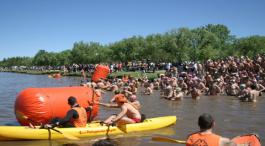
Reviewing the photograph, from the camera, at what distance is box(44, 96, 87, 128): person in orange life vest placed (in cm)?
1043

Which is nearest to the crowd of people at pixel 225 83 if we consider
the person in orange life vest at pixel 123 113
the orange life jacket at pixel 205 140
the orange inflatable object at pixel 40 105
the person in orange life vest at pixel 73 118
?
the person in orange life vest at pixel 123 113

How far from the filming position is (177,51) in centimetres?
4925

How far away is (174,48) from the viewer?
48781 mm

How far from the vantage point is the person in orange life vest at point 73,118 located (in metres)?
10.4

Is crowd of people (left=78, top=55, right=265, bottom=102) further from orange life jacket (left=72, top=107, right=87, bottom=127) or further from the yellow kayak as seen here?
orange life jacket (left=72, top=107, right=87, bottom=127)

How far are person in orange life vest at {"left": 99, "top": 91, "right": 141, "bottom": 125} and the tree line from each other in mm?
36980

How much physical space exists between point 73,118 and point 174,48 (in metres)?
38.8

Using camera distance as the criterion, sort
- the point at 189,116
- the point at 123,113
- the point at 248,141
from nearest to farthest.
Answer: the point at 248,141 → the point at 123,113 → the point at 189,116

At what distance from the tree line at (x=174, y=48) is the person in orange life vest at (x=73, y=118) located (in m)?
38.3

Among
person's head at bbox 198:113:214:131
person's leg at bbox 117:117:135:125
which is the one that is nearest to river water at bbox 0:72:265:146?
person's leg at bbox 117:117:135:125

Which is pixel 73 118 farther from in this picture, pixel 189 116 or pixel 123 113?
pixel 189 116

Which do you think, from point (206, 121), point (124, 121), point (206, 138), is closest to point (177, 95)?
point (124, 121)

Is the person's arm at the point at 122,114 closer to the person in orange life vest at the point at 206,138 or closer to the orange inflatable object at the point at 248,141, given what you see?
the orange inflatable object at the point at 248,141

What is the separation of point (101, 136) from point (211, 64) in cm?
1583
